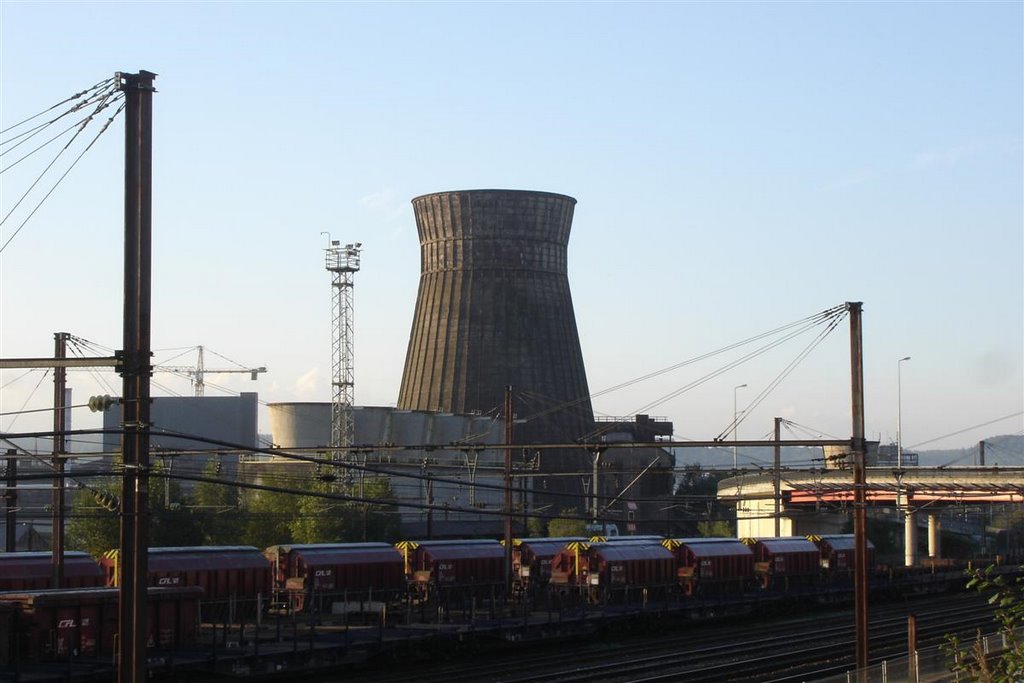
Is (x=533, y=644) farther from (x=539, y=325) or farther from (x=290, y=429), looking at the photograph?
(x=539, y=325)

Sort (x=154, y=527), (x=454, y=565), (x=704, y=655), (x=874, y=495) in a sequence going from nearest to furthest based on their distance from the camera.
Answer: (x=704, y=655)
(x=454, y=565)
(x=154, y=527)
(x=874, y=495)

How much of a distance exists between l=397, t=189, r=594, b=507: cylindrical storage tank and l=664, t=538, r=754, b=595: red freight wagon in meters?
49.3

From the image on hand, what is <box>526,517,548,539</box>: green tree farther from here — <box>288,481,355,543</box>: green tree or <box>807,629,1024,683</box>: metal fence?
<box>807,629,1024,683</box>: metal fence

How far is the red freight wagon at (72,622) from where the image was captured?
33156mm

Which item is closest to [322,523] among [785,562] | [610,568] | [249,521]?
[249,521]

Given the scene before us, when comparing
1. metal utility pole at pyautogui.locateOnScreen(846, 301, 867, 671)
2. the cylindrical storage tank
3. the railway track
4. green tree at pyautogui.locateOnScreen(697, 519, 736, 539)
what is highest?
the cylindrical storage tank

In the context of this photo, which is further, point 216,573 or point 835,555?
point 835,555

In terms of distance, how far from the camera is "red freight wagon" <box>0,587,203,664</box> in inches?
1305

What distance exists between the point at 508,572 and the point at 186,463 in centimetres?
6030

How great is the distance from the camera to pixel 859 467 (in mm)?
32344

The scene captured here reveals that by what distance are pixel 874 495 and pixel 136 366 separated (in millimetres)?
97055

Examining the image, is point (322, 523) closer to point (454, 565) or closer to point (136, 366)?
point (454, 565)

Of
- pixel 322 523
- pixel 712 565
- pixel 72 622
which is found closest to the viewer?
pixel 72 622

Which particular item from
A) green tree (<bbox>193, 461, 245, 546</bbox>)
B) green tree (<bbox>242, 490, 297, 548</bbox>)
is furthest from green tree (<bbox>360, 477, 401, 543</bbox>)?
green tree (<bbox>193, 461, 245, 546</bbox>)
